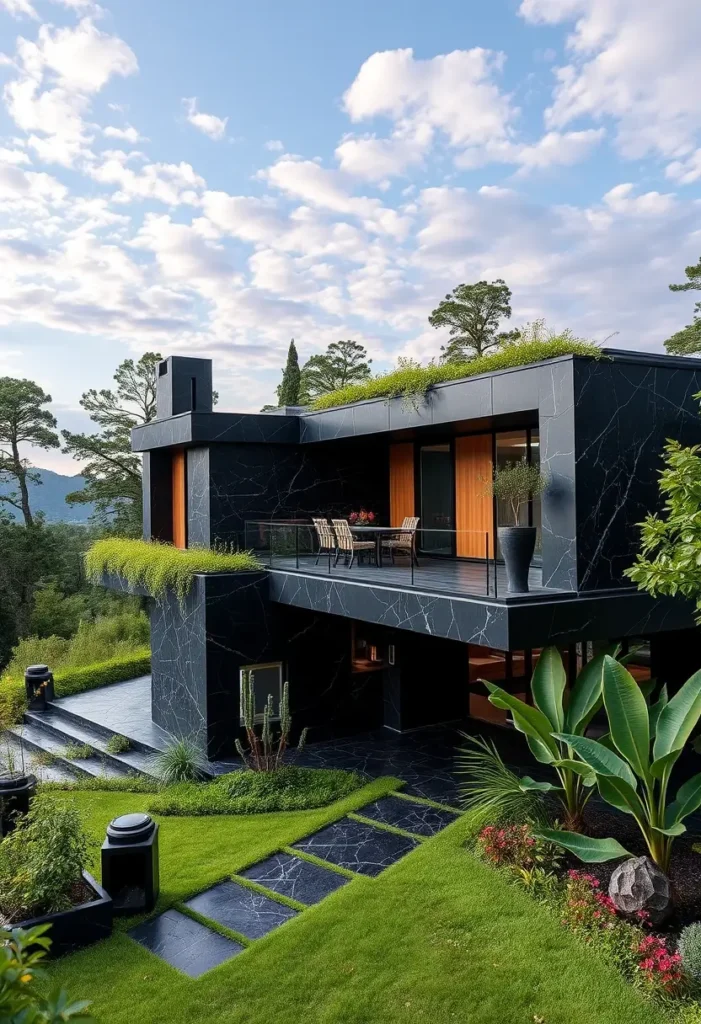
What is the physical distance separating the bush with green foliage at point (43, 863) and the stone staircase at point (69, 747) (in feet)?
15.8

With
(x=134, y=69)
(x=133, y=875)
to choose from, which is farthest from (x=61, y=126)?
(x=133, y=875)

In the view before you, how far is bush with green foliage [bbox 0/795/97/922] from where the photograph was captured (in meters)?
6.62

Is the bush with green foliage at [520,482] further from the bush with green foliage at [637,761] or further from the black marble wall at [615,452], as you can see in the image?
the bush with green foliage at [637,761]

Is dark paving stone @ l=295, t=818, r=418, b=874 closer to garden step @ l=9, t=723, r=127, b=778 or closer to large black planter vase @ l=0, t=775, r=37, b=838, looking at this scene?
large black planter vase @ l=0, t=775, r=37, b=838

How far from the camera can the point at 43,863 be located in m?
6.71

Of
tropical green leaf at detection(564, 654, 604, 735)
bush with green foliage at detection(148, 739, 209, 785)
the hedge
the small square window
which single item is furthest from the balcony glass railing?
Answer: the hedge

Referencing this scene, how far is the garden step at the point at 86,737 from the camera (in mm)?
12328

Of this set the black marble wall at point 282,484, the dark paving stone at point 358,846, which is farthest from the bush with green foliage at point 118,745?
the dark paving stone at point 358,846

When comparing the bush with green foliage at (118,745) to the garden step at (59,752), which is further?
the bush with green foliage at (118,745)

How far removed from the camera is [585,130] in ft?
44.5

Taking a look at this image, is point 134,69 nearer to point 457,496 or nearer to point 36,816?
point 457,496

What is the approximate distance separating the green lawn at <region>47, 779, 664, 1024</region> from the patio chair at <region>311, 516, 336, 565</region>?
611 centimetres

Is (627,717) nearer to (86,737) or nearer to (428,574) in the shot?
(428,574)

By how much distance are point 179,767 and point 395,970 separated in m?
6.09
